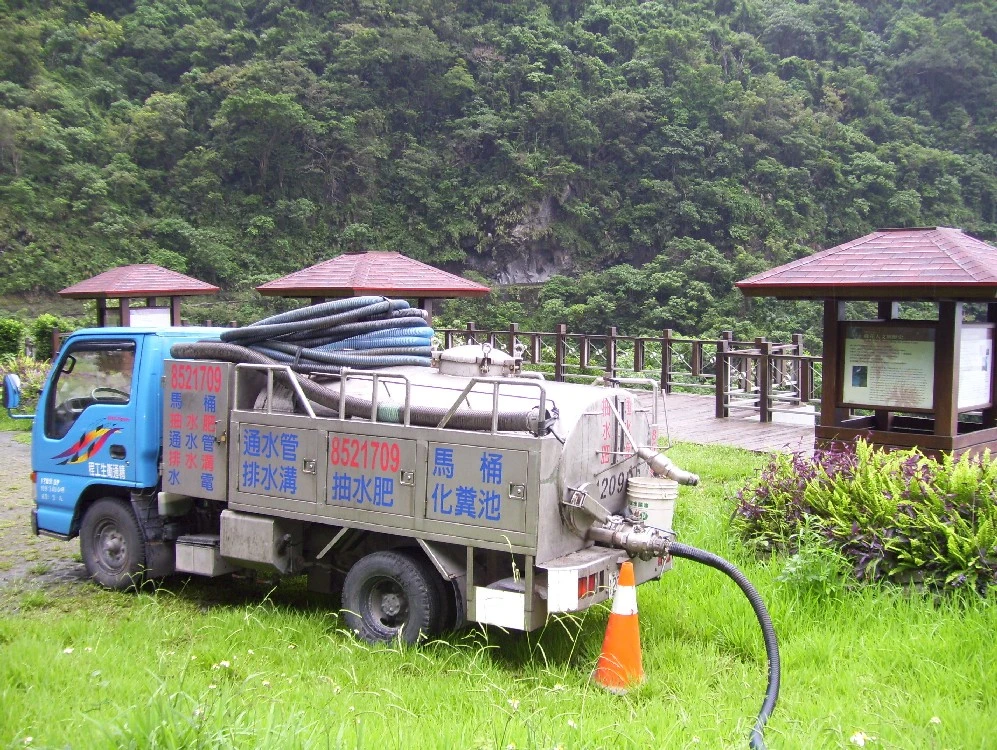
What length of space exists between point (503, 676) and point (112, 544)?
11.3 feet

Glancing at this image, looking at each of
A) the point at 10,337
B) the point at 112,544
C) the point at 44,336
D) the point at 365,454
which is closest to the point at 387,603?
the point at 365,454

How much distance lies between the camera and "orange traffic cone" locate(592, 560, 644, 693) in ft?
14.9

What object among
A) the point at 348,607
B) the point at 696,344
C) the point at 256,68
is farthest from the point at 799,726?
the point at 256,68

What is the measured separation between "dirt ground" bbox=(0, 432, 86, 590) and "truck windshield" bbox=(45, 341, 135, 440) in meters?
1.10

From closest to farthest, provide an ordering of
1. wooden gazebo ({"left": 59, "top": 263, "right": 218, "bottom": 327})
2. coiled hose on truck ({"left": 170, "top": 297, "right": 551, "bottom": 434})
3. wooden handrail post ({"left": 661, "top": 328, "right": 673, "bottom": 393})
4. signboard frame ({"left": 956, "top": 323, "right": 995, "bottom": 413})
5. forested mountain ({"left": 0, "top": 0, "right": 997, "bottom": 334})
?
coiled hose on truck ({"left": 170, "top": 297, "right": 551, "bottom": 434}) < signboard frame ({"left": 956, "top": 323, "right": 995, "bottom": 413}) < wooden gazebo ({"left": 59, "top": 263, "right": 218, "bottom": 327}) < wooden handrail post ({"left": 661, "top": 328, "right": 673, "bottom": 393}) < forested mountain ({"left": 0, "top": 0, "right": 997, "bottom": 334})

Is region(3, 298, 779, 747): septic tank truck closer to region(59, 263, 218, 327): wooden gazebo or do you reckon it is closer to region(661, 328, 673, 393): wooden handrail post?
region(59, 263, 218, 327): wooden gazebo

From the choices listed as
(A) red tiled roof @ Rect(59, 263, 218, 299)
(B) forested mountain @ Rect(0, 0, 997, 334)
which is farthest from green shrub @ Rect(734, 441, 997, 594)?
(B) forested mountain @ Rect(0, 0, 997, 334)

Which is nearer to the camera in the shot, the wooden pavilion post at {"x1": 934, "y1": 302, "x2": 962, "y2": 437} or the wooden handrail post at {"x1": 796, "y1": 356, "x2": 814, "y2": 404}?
the wooden pavilion post at {"x1": 934, "y1": 302, "x2": 962, "y2": 437}

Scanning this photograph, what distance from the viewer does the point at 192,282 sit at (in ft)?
57.6

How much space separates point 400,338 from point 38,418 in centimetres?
299

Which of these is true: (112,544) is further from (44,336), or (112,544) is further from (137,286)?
(44,336)

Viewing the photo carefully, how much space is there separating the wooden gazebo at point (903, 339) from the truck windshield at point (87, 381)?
5604mm

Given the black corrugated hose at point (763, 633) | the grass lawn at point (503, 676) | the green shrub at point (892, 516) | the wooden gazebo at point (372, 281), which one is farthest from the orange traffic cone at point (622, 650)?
the wooden gazebo at point (372, 281)

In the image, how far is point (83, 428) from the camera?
6.71 m
